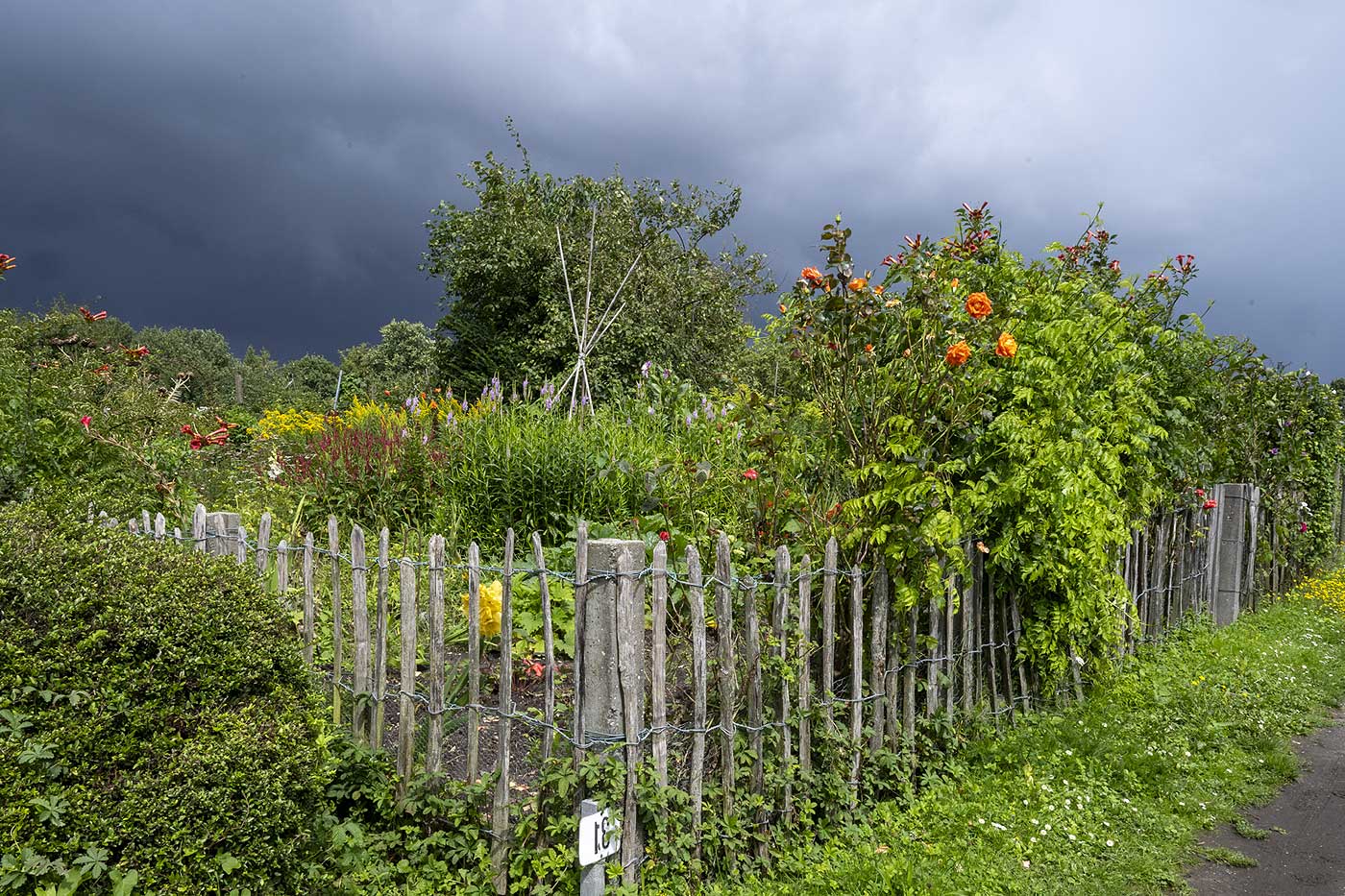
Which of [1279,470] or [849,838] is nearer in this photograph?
[849,838]

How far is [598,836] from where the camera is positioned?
2783 mm

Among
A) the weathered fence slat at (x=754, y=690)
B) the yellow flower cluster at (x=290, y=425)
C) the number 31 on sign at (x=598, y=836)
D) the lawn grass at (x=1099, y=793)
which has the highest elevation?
the yellow flower cluster at (x=290, y=425)

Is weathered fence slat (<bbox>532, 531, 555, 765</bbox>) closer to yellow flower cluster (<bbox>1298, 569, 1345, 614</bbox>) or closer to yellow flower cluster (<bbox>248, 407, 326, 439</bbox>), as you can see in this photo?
yellow flower cluster (<bbox>248, 407, 326, 439</bbox>)

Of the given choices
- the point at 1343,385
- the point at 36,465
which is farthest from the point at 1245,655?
the point at 1343,385

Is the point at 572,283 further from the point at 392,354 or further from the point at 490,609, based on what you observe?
the point at 392,354

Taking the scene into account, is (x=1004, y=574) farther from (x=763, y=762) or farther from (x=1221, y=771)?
(x=763, y=762)

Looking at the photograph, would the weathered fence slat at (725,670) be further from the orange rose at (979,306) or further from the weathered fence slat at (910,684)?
the orange rose at (979,306)

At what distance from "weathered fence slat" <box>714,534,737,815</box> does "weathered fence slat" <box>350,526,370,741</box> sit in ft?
4.60

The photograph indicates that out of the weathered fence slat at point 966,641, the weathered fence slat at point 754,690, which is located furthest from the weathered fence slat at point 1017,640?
the weathered fence slat at point 754,690

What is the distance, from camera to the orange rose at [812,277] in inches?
156

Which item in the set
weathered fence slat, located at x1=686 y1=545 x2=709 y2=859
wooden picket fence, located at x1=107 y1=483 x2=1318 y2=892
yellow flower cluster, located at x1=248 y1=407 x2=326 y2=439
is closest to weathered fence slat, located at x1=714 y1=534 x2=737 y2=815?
wooden picket fence, located at x1=107 y1=483 x2=1318 y2=892

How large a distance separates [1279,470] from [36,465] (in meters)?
11.3

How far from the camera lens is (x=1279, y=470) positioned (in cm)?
900

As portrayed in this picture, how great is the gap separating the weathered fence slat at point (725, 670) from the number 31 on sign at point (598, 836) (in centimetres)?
51
